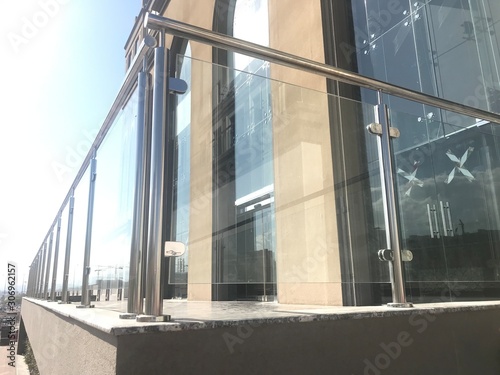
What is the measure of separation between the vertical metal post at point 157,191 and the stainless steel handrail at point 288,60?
3.9 inches

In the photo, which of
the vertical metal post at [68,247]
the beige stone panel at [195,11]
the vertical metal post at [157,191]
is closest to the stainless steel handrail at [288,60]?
the vertical metal post at [157,191]

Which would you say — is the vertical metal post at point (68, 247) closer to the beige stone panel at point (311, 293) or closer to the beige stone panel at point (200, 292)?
the beige stone panel at point (200, 292)

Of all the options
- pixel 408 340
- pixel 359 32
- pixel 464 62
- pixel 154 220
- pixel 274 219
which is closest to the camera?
pixel 154 220

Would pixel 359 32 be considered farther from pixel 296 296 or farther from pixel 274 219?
pixel 296 296

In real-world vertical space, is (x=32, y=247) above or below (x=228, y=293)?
above

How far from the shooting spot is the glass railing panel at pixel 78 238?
9.18 feet

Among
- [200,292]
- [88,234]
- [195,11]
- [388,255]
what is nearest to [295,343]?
[200,292]

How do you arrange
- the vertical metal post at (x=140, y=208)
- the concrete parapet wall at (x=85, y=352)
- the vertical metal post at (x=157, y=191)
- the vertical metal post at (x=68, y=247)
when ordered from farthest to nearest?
1. the vertical metal post at (x=68, y=247)
2. the vertical metal post at (x=140, y=208)
3. the vertical metal post at (x=157, y=191)
4. the concrete parapet wall at (x=85, y=352)

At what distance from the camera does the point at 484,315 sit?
1790 mm

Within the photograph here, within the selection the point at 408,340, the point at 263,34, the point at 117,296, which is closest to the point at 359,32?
the point at 263,34

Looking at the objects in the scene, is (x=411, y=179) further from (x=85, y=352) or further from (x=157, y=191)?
(x=85, y=352)

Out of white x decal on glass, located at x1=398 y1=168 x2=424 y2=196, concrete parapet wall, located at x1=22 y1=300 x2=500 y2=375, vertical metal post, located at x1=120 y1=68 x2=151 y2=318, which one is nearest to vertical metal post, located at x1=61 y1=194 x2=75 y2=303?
concrete parapet wall, located at x1=22 y1=300 x2=500 y2=375

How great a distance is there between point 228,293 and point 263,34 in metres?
3.60

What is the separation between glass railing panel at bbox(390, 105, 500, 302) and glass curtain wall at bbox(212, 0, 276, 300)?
693mm
